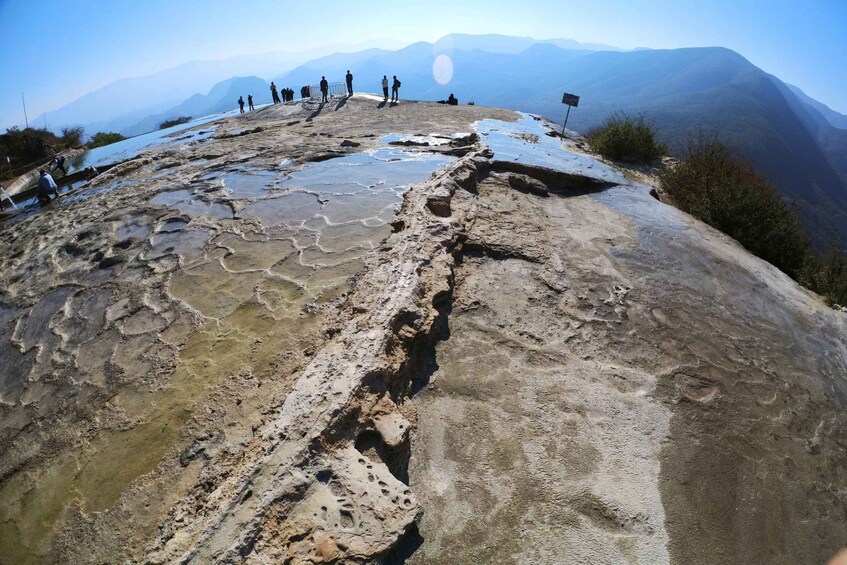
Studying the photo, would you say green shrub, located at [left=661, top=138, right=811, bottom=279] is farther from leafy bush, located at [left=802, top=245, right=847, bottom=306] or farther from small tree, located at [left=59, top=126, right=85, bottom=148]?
small tree, located at [left=59, top=126, right=85, bottom=148]

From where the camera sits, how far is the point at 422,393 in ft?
10.7

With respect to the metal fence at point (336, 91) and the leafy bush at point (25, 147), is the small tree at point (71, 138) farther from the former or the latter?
the metal fence at point (336, 91)

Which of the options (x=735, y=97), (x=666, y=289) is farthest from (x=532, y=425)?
(x=735, y=97)

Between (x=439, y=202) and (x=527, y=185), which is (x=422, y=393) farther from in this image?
(x=527, y=185)

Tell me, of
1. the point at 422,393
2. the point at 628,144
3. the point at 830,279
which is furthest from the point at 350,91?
the point at 422,393

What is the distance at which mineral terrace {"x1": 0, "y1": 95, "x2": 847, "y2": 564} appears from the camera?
237 cm

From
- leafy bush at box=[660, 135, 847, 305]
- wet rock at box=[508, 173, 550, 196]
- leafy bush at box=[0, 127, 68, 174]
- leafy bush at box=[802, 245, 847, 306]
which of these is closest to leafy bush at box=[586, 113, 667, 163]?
leafy bush at box=[660, 135, 847, 305]

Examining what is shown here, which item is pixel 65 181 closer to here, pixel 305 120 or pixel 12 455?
pixel 305 120

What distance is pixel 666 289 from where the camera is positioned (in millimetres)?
4742

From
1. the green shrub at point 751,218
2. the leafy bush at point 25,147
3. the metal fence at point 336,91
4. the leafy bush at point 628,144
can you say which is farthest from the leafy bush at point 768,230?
the leafy bush at point 25,147

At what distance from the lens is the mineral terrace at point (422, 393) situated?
7.76 feet

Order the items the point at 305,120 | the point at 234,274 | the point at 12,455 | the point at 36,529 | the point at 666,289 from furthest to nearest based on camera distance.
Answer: the point at 305,120, the point at 234,274, the point at 666,289, the point at 12,455, the point at 36,529

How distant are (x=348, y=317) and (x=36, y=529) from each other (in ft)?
8.24

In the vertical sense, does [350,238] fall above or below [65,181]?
above
